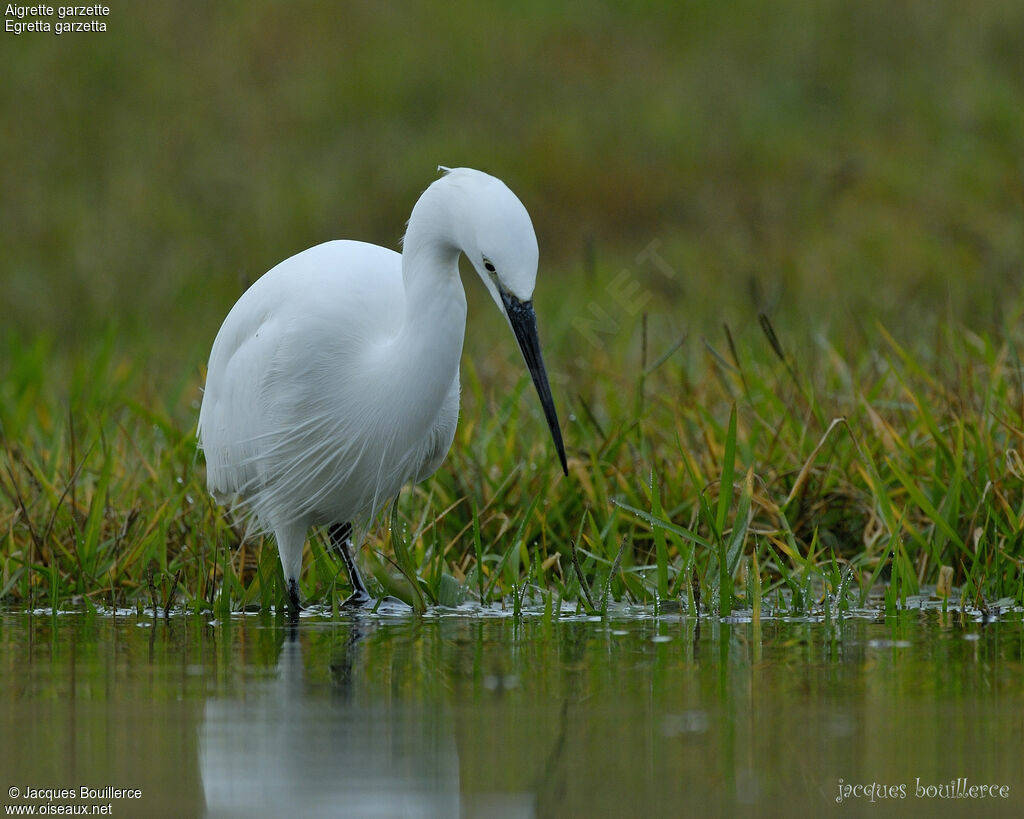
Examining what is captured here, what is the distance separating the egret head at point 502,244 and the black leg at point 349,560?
37.1 inches

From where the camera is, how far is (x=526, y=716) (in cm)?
267

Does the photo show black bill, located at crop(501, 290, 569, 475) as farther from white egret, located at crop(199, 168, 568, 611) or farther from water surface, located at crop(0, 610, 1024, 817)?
water surface, located at crop(0, 610, 1024, 817)

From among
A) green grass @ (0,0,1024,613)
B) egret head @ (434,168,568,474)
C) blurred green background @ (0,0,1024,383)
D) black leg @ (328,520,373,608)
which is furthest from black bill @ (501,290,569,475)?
blurred green background @ (0,0,1024,383)

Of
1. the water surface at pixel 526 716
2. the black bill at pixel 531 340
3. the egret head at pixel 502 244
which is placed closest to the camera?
the water surface at pixel 526 716

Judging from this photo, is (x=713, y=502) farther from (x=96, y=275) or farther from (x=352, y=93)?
(x=352, y=93)

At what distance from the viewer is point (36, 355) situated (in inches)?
255

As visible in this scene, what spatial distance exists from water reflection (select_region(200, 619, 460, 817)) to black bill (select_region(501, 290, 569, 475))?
91 centimetres

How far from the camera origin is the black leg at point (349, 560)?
13.7ft

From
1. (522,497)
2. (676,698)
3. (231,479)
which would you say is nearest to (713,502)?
(522,497)

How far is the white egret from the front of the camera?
12.2ft

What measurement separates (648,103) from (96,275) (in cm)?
450

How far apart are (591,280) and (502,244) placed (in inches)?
121

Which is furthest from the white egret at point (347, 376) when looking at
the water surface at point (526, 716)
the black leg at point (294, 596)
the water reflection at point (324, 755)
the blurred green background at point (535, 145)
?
the blurred green background at point (535, 145)

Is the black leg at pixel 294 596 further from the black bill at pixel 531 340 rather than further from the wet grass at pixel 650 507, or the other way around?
the black bill at pixel 531 340
